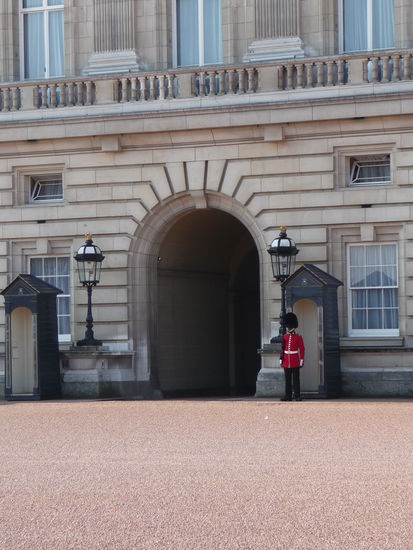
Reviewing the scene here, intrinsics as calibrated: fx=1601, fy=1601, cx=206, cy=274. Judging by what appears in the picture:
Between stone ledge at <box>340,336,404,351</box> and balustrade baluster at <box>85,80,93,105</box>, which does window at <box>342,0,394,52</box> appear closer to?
balustrade baluster at <box>85,80,93,105</box>

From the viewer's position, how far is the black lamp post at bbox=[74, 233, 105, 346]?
25656 millimetres

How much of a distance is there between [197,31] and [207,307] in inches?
215

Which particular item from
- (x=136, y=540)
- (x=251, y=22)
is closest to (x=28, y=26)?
(x=251, y=22)

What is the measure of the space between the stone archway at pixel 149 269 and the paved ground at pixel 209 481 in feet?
19.9

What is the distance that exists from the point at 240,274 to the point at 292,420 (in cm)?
1235

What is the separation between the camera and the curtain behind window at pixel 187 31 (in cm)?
2680

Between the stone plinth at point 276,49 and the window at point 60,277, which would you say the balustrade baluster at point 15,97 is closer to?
the window at point 60,277

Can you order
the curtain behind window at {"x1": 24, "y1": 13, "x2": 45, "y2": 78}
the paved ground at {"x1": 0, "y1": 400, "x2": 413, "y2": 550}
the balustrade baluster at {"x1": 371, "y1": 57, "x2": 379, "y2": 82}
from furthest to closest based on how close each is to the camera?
the curtain behind window at {"x1": 24, "y1": 13, "x2": 45, "y2": 78} → the balustrade baluster at {"x1": 371, "y1": 57, "x2": 379, "y2": 82} → the paved ground at {"x1": 0, "y1": 400, "x2": 413, "y2": 550}

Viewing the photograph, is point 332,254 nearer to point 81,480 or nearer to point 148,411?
point 148,411

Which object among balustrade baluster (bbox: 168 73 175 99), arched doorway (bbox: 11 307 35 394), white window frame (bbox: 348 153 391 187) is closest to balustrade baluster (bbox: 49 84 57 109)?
balustrade baluster (bbox: 168 73 175 99)

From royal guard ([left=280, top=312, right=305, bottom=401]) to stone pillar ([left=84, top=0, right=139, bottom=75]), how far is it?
5.93 metres

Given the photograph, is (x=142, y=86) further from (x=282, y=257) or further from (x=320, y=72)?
(x=282, y=257)

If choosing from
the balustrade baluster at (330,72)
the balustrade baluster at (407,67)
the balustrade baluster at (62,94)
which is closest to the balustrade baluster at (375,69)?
the balustrade baluster at (407,67)

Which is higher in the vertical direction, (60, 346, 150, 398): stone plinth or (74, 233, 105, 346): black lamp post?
(74, 233, 105, 346): black lamp post
